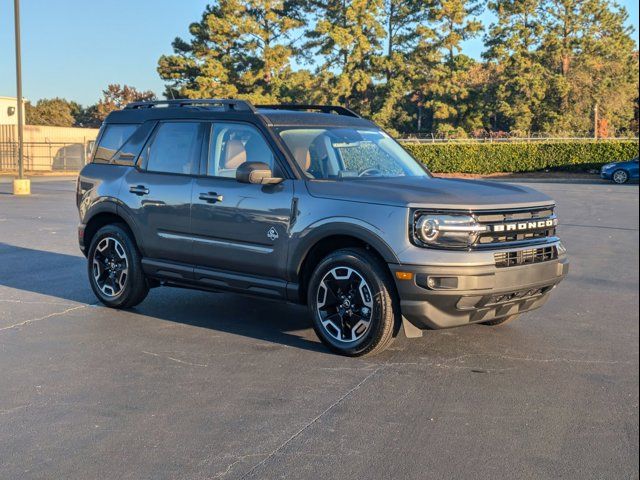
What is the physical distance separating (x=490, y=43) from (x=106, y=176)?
59573 mm

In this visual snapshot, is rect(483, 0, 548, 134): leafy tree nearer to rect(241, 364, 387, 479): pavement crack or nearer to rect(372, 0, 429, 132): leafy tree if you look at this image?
rect(372, 0, 429, 132): leafy tree

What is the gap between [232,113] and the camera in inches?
265

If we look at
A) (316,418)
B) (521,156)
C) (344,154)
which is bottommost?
(316,418)

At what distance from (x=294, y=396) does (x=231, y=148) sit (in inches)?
105

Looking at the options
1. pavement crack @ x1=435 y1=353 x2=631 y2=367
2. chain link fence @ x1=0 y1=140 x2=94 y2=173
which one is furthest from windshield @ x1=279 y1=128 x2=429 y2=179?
chain link fence @ x1=0 y1=140 x2=94 y2=173

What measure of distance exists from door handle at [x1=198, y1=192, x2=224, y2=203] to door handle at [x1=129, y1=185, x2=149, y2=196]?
0.78 m

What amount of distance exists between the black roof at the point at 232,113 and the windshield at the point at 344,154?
0.13m

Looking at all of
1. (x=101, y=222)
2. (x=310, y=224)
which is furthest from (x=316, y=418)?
(x=101, y=222)

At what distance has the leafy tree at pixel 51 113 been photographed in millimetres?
83688

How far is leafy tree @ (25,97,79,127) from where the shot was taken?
3295 inches

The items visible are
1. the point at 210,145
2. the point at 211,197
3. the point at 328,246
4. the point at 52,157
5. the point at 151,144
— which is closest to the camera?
the point at 328,246

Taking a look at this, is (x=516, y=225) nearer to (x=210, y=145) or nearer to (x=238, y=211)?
(x=238, y=211)

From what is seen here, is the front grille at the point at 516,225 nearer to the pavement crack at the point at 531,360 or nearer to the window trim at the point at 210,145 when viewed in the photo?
the pavement crack at the point at 531,360

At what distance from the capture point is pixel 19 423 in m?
4.49
